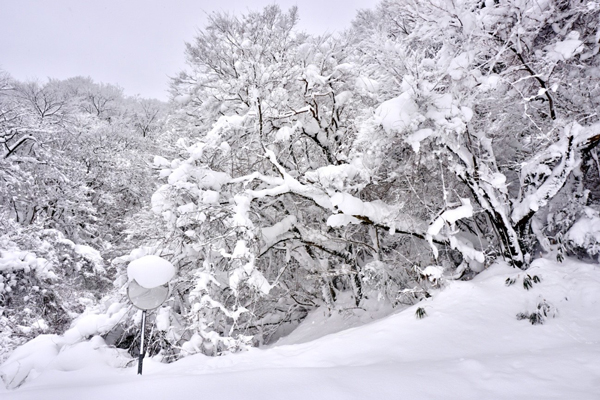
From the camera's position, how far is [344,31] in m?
9.79

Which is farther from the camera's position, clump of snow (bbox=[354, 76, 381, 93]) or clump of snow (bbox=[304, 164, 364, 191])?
clump of snow (bbox=[354, 76, 381, 93])

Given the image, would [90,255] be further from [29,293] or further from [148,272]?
[148,272]

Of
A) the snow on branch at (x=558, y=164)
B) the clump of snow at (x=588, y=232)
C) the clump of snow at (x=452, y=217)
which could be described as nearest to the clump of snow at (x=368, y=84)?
the clump of snow at (x=452, y=217)

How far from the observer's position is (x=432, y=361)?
10.4 feet

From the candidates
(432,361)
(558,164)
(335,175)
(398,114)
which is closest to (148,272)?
(432,361)

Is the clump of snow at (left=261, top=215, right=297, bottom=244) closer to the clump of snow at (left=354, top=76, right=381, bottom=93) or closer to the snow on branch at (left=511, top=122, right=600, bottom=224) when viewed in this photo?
the clump of snow at (left=354, top=76, right=381, bottom=93)

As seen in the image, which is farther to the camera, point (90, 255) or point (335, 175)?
Answer: point (90, 255)

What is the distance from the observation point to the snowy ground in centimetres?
247

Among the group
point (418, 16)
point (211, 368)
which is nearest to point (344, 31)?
point (418, 16)

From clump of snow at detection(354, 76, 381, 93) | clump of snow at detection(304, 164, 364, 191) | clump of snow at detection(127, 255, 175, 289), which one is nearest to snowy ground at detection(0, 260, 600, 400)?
clump of snow at detection(127, 255, 175, 289)

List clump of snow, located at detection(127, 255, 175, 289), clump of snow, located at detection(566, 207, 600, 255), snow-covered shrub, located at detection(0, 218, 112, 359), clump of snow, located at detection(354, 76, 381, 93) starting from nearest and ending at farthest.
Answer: clump of snow, located at detection(127, 255, 175, 289)
clump of snow, located at detection(566, 207, 600, 255)
clump of snow, located at detection(354, 76, 381, 93)
snow-covered shrub, located at detection(0, 218, 112, 359)

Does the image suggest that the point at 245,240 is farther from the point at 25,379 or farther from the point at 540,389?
the point at 540,389

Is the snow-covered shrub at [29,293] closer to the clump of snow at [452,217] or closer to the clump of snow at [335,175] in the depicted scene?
the clump of snow at [335,175]

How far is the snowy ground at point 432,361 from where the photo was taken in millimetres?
2475
